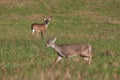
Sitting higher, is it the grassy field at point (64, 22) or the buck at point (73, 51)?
the buck at point (73, 51)

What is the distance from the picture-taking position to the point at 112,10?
1893 inches

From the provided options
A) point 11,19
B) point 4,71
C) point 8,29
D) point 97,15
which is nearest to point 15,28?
point 8,29

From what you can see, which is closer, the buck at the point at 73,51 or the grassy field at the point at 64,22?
the buck at the point at 73,51

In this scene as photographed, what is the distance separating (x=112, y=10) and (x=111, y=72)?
125 feet

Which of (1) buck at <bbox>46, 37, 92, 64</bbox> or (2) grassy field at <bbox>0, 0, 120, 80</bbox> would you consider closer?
(1) buck at <bbox>46, 37, 92, 64</bbox>

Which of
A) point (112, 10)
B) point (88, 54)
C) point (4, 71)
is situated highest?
point (4, 71)

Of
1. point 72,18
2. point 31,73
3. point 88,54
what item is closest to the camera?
point 31,73

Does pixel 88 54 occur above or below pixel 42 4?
above

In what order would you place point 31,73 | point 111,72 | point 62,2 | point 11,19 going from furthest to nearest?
point 62,2, point 11,19, point 111,72, point 31,73

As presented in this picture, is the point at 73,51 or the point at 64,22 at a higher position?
the point at 73,51

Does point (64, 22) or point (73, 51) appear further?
point (64, 22)

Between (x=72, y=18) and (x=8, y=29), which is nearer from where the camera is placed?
(x=8, y=29)

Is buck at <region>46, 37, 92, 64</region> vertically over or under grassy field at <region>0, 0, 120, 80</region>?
over

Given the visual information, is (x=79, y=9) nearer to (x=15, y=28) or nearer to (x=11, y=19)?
(x=11, y=19)
